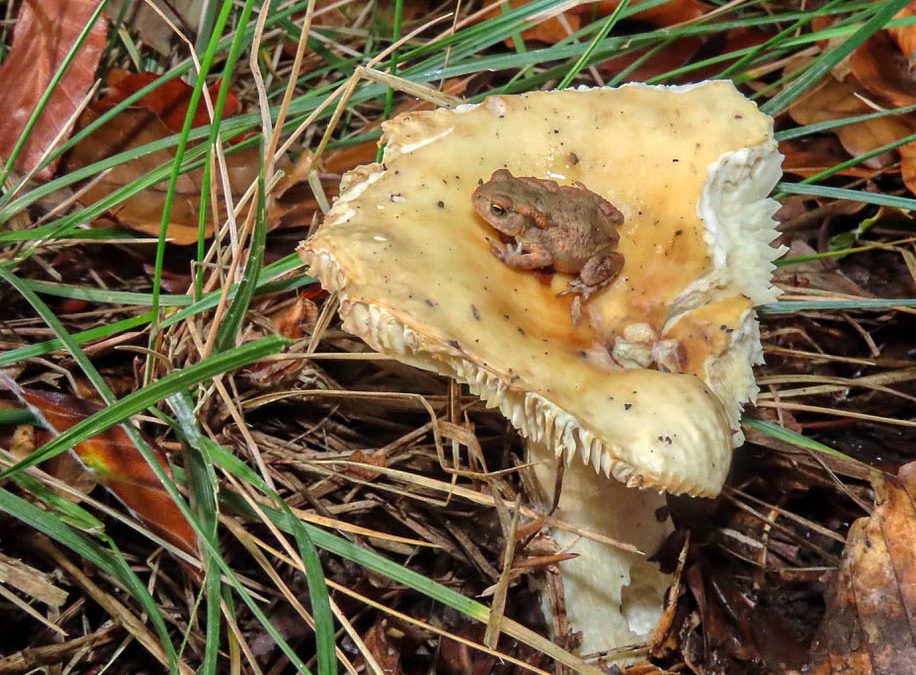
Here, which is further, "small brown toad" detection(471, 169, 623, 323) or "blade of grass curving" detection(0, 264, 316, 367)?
"blade of grass curving" detection(0, 264, 316, 367)

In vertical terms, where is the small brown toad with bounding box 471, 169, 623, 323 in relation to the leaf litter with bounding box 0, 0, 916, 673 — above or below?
above

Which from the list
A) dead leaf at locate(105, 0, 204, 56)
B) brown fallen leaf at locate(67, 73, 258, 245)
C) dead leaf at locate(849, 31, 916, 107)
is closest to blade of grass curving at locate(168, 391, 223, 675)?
brown fallen leaf at locate(67, 73, 258, 245)

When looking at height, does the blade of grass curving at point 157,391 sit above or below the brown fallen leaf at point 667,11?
above

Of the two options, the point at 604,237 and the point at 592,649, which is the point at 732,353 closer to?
the point at 604,237

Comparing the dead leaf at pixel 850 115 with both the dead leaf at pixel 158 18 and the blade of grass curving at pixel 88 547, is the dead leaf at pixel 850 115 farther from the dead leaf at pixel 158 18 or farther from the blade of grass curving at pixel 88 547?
the blade of grass curving at pixel 88 547

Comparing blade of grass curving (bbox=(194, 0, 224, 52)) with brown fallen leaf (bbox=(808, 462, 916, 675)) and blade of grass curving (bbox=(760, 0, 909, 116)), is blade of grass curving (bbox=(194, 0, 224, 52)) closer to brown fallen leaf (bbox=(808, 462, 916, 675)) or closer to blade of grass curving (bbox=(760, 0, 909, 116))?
blade of grass curving (bbox=(760, 0, 909, 116))

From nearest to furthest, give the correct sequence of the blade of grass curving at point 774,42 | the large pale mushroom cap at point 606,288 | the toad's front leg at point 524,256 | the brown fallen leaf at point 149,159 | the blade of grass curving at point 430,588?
the large pale mushroom cap at point 606,288
the blade of grass curving at point 430,588
the toad's front leg at point 524,256
the blade of grass curving at point 774,42
the brown fallen leaf at point 149,159

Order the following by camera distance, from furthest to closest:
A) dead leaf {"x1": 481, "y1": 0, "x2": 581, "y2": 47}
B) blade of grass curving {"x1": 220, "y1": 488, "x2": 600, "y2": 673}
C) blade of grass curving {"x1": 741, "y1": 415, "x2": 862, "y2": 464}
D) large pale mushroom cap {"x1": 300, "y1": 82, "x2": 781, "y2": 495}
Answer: dead leaf {"x1": 481, "y1": 0, "x2": 581, "y2": 47} → blade of grass curving {"x1": 741, "y1": 415, "x2": 862, "y2": 464} → blade of grass curving {"x1": 220, "y1": 488, "x2": 600, "y2": 673} → large pale mushroom cap {"x1": 300, "y1": 82, "x2": 781, "y2": 495}

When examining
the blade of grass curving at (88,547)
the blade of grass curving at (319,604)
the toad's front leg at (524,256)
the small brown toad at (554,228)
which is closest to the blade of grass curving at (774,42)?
the small brown toad at (554,228)
